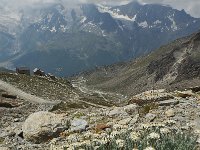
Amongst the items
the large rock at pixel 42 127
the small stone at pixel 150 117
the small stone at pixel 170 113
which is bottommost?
the large rock at pixel 42 127

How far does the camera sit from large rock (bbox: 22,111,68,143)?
22781 mm

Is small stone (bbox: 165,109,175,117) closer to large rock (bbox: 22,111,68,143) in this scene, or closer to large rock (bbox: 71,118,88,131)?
large rock (bbox: 71,118,88,131)

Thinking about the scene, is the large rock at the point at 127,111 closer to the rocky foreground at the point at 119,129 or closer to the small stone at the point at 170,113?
the rocky foreground at the point at 119,129

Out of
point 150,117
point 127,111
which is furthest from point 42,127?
point 127,111

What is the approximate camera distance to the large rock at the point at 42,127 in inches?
897

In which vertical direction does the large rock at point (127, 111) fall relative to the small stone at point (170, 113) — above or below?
below

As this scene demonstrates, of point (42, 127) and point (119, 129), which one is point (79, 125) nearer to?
point (42, 127)

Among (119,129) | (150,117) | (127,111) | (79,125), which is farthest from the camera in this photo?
(127,111)

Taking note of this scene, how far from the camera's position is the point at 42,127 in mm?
23016

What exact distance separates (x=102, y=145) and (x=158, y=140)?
1.82m

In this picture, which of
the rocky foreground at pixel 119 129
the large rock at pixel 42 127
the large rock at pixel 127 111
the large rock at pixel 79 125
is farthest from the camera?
the large rock at pixel 127 111

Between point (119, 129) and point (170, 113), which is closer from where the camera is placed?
point (119, 129)

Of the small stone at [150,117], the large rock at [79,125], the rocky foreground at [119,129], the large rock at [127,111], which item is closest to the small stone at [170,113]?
the rocky foreground at [119,129]

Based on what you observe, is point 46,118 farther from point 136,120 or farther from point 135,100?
point 135,100
